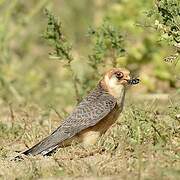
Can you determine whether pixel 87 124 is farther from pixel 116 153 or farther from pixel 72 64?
pixel 72 64

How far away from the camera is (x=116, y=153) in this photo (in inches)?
252

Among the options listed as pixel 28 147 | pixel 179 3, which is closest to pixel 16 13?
pixel 28 147

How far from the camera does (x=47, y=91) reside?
36.3 ft

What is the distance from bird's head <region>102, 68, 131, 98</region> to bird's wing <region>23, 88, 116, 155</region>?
0.59 feet

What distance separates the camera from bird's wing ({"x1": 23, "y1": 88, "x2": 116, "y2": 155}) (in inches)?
274

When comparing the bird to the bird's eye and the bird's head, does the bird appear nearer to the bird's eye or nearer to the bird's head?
the bird's head

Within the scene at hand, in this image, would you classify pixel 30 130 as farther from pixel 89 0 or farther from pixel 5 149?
pixel 89 0

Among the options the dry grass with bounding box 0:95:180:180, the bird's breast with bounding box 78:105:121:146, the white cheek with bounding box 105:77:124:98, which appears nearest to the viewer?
the dry grass with bounding box 0:95:180:180

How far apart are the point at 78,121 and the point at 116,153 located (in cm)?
80

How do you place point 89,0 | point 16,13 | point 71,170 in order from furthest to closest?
point 89,0, point 16,13, point 71,170

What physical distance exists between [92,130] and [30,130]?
1.02 meters

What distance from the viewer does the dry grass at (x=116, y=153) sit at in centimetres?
Answer: 576

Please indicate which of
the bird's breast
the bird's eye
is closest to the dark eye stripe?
the bird's eye

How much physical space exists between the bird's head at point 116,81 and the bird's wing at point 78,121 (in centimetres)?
18
